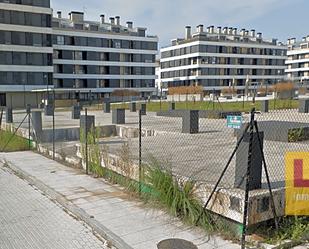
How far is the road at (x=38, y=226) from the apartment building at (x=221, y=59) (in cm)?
7907

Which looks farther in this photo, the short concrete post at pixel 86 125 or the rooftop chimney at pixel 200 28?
the rooftop chimney at pixel 200 28

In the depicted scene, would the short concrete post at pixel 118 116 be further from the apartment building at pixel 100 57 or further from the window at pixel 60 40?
the window at pixel 60 40

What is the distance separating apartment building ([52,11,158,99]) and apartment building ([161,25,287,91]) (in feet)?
39.1

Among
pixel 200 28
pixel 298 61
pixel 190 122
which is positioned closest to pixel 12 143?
pixel 190 122

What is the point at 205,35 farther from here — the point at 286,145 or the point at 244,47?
the point at 286,145

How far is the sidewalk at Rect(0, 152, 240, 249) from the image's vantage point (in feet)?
16.5

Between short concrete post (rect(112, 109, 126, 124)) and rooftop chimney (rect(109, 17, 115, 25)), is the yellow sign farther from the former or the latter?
rooftop chimney (rect(109, 17, 115, 25))

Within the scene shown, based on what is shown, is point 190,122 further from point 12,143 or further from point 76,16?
point 76,16

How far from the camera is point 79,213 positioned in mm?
6289

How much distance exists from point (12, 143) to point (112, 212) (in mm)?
10130

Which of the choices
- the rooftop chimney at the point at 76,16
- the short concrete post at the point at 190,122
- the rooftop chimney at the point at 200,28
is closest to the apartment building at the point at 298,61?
the rooftop chimney at the point at 200,28

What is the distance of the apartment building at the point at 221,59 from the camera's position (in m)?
86.1

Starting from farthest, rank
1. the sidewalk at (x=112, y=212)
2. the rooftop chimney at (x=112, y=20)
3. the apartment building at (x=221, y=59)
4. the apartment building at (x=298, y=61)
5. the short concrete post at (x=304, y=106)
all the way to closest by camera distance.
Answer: the apartment building at (x=298, y=61)
the apartment building at (x=221, y=59)
the rooftop chimney at (x=112, y=20)
the short concrete post at (x=304, y=106)
the sidewalk at (x=112, y=212)

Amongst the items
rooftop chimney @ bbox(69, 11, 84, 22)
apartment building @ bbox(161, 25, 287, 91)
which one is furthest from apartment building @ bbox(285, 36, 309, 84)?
rooftop chimney @ bbox(69, 11, 84, 22)
